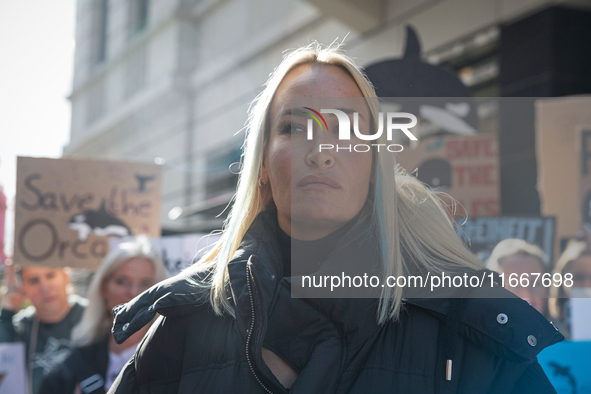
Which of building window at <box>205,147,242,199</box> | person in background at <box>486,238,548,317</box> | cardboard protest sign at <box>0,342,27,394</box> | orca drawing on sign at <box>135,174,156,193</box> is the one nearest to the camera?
person in background at <box>486,238,548,317</box>

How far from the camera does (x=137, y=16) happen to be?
1264 centimetres

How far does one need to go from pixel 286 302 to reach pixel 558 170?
2.10 m

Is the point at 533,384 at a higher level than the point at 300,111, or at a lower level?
lower

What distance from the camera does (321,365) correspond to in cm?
103

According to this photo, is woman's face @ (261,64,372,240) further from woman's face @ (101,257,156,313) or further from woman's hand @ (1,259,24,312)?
woman's hand @ (1,259,24,312)

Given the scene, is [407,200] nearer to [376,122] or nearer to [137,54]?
[376,122]

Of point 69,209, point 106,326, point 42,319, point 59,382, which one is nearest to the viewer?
point 59,382

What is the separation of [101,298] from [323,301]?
6.51 feet

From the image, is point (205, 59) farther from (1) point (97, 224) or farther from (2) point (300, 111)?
(2) point (300, 111)

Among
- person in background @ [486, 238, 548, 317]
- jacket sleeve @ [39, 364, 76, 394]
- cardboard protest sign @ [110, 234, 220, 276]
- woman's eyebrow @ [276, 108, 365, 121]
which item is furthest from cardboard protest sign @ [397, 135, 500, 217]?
jacket sleeve @ [39, 364, 76, 394]

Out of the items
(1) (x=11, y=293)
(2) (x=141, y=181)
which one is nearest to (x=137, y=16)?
(1) (x=11, y=293)

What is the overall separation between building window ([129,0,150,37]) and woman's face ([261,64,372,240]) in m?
12.2

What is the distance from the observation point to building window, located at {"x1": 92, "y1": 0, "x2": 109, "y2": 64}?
14.1 metres

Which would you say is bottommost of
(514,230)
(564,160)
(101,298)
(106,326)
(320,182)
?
(106,326)
